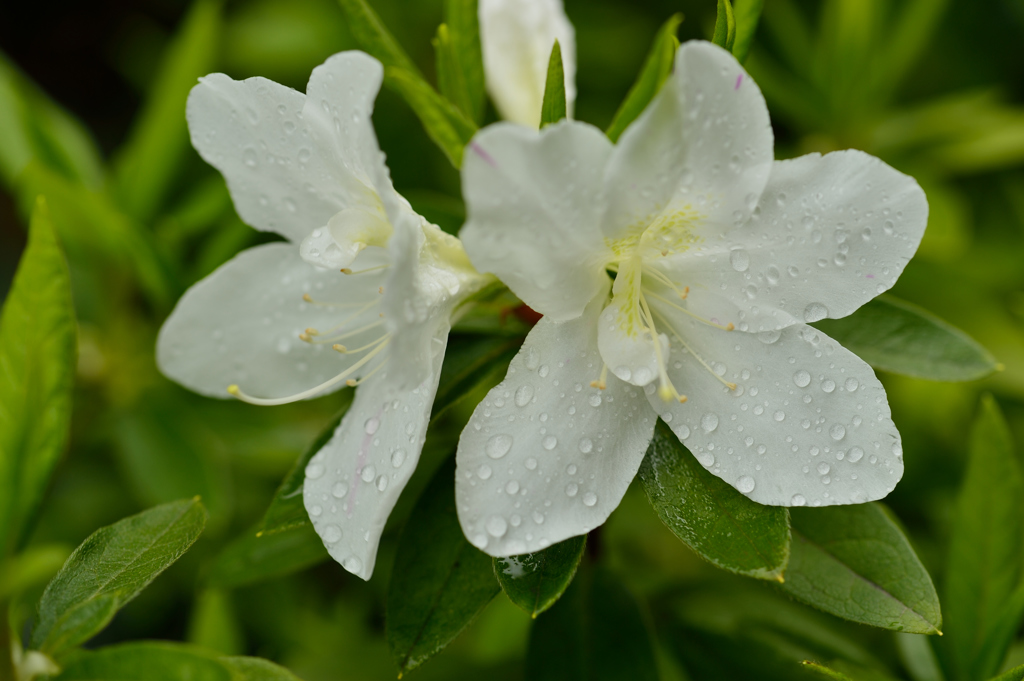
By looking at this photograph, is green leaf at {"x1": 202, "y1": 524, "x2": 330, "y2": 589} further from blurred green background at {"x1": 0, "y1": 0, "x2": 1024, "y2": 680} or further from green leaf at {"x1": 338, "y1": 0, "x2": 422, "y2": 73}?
green leaf at {"x1": 338, "y1": 0, "x2": 422, "y2": 73}

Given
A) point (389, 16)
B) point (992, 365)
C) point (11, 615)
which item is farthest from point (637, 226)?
point (389, 16)

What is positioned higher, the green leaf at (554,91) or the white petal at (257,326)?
the green leaf at (554,91)

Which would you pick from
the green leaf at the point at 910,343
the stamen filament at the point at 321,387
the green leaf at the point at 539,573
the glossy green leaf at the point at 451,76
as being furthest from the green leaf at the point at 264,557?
the green leaf at the point at 910,343

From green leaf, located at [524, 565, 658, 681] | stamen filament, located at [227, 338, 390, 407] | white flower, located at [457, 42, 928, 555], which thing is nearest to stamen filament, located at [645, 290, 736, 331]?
white flower, located at [457, 42, 928, 555]

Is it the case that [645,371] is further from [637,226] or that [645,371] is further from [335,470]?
[335,470]

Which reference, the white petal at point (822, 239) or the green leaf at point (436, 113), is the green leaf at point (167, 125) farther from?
the white petal at point (822, 239)

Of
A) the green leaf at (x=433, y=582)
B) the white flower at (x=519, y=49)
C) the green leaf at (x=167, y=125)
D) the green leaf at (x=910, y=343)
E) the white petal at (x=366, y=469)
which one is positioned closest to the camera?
the white petal at (x=366, y=469)
